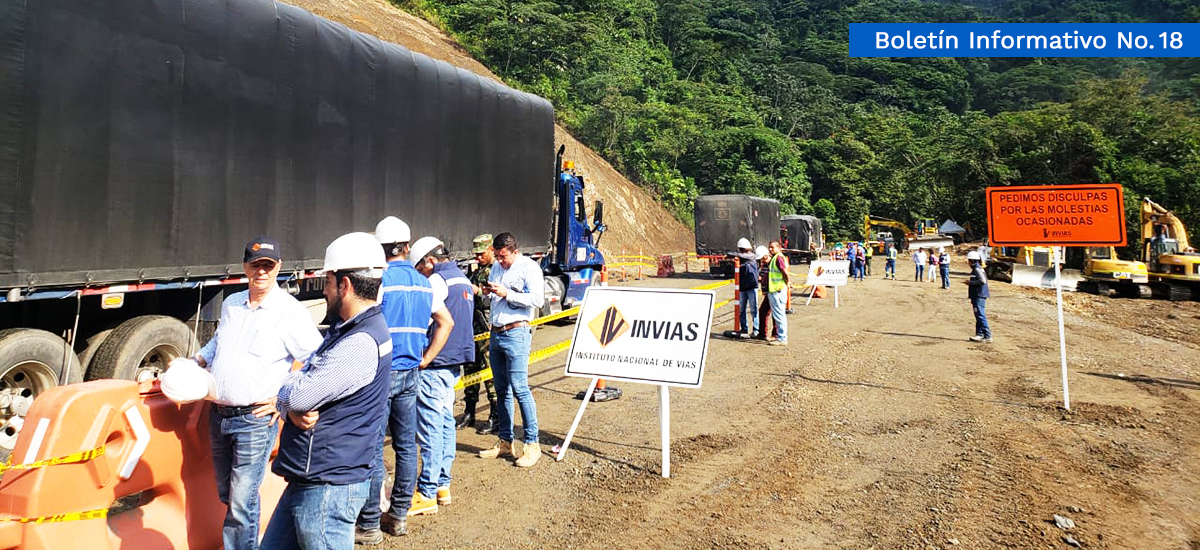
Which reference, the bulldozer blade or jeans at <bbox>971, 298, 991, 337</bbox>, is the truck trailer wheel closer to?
jeans at <bbox>971, 298, 991, 337</bbox>

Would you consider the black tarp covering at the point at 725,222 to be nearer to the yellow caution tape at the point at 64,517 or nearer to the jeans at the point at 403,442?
the jeans at the point at 403,442

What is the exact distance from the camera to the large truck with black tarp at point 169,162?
564 cm

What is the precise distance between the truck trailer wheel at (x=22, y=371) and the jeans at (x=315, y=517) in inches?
148

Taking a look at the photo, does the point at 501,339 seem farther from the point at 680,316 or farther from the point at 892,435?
the point at 892,435

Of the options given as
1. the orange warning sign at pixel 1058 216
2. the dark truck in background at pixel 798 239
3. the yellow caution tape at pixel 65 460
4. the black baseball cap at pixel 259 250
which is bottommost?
the yellow caution tape at pixel 65 460

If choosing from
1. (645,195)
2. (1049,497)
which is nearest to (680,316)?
(1049,497)

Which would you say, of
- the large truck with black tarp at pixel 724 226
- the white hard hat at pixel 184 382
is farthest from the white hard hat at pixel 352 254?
the large truck with black tarp at pixel 724 226

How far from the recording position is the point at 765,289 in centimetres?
1394

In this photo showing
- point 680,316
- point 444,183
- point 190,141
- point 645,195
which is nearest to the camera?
point 680,316

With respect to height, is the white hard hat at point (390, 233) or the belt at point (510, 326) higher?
the white hard hat at point (390, 233)

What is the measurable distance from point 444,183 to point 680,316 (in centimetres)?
605

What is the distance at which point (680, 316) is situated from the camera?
21.3ft

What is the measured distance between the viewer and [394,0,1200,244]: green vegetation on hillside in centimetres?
4650

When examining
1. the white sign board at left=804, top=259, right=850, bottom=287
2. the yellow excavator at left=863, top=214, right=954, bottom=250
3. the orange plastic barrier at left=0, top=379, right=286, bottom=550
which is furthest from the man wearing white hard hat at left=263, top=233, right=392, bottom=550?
the yellow excavator at left=863, top=214, right=954, bottom=250
